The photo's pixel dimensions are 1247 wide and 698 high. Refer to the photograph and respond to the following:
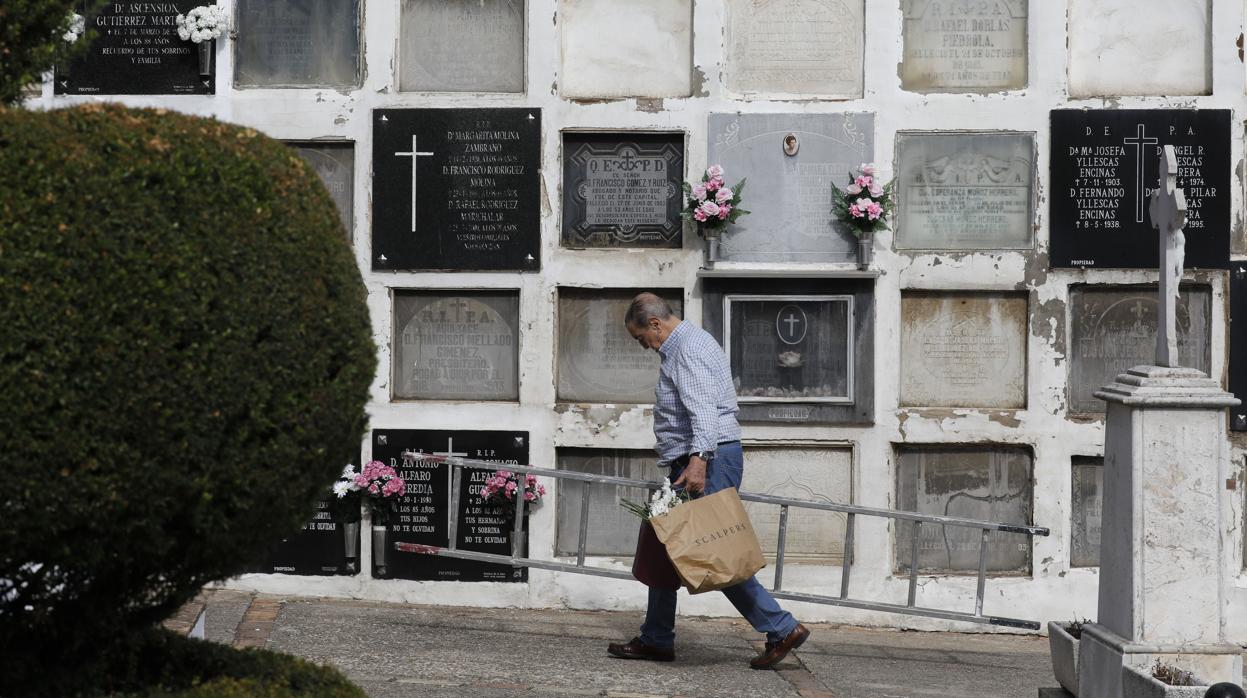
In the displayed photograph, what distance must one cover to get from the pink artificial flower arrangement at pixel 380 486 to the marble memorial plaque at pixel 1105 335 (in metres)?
3.32

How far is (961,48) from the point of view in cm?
720

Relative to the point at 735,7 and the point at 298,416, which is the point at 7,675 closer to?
the point at 298,416

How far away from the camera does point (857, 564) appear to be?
7125 mm

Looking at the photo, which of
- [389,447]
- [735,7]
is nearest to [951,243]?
[735,7]

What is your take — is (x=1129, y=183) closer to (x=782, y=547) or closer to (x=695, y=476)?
(x=782, y=547)

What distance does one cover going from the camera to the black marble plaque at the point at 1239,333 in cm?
699

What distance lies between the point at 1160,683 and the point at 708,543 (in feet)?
5.54

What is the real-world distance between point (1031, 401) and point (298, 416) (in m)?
4.76

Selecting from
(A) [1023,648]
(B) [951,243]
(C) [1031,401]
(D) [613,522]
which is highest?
(B) [951,243]

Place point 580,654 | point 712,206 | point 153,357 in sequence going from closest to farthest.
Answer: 1. point 153,357
2. point 580,654
3. point 712,206

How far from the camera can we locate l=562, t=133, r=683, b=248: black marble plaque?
23.6ft

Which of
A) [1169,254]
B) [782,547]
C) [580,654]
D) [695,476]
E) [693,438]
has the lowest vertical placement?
[580,654]

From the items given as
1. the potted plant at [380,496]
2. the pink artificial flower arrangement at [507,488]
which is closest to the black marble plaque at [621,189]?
the pink artificial flower arrangement at [507,488]

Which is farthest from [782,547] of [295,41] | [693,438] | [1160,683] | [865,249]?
[295,41]
